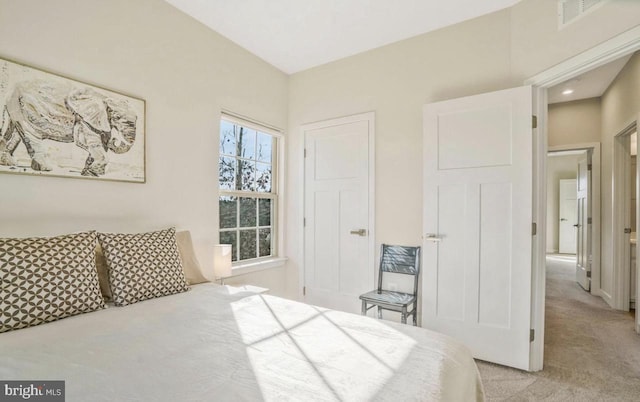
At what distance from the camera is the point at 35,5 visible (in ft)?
6.00

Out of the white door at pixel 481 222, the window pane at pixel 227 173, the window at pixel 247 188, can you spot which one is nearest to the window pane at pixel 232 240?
the window at pixel 247 188

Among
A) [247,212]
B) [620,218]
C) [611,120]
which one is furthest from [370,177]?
[611,120]

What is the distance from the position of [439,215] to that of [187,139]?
229 cm

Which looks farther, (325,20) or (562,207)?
(562,207)

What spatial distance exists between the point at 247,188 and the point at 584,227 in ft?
16.5

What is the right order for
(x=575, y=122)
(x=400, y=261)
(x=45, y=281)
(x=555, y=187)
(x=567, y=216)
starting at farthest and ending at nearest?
(x=555, y=187) < (x=567, y=216) < (x=575, y=122) < (x=400, y=261) < (x=45, y=281)

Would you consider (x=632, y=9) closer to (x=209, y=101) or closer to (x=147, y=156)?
(x=209, y=101)

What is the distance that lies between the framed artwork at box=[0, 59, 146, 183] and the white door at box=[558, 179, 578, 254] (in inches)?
381

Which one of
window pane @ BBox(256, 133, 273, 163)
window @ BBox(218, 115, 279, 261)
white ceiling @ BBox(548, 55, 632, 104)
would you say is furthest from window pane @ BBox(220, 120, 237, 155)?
white ceiling @ BBox(548, 55, 632, 104)

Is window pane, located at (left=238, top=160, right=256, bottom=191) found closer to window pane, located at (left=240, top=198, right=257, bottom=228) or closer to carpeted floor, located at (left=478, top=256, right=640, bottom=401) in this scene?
window pane, located at (left=240, top=198, right=257, bottom=228)

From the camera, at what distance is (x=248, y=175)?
3422mm

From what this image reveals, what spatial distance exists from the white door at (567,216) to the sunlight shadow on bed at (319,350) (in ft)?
29.4

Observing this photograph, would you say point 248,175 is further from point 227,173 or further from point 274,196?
point 274,196

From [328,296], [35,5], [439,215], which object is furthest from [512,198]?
[35,5]
